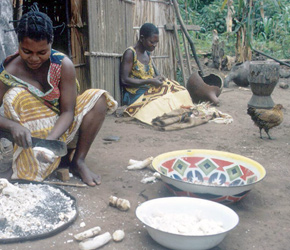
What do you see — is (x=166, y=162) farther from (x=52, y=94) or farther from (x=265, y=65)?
(x=265, y=65)

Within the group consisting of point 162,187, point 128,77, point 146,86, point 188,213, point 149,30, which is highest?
point 149,30

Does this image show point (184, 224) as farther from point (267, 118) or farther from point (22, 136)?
point (267, 118)

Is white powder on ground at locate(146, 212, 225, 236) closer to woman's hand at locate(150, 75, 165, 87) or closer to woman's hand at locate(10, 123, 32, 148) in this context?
woman's hand at locate(10, 123, 32, 148)

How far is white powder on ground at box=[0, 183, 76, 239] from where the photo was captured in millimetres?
1890

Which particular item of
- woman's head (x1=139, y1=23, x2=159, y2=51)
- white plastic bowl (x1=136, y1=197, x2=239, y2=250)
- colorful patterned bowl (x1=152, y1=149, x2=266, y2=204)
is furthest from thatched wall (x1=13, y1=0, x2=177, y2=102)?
white plastic bowl (x1=136, y1=197, x2=239, y2=250)

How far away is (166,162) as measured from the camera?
250 cm

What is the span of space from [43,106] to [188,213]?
1.20 m

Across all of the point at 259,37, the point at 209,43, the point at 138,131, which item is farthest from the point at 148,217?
the point at 259,37

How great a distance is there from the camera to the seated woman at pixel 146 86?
4738 mm

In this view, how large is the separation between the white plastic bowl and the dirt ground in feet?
0.36

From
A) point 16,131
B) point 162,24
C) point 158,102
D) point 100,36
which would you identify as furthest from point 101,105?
point 162,24

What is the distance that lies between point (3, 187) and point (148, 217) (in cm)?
84

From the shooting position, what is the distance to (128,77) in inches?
196

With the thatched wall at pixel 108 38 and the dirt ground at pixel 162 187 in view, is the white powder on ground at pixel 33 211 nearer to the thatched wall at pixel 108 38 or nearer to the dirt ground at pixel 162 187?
the dirt ground at pixel 162 187
